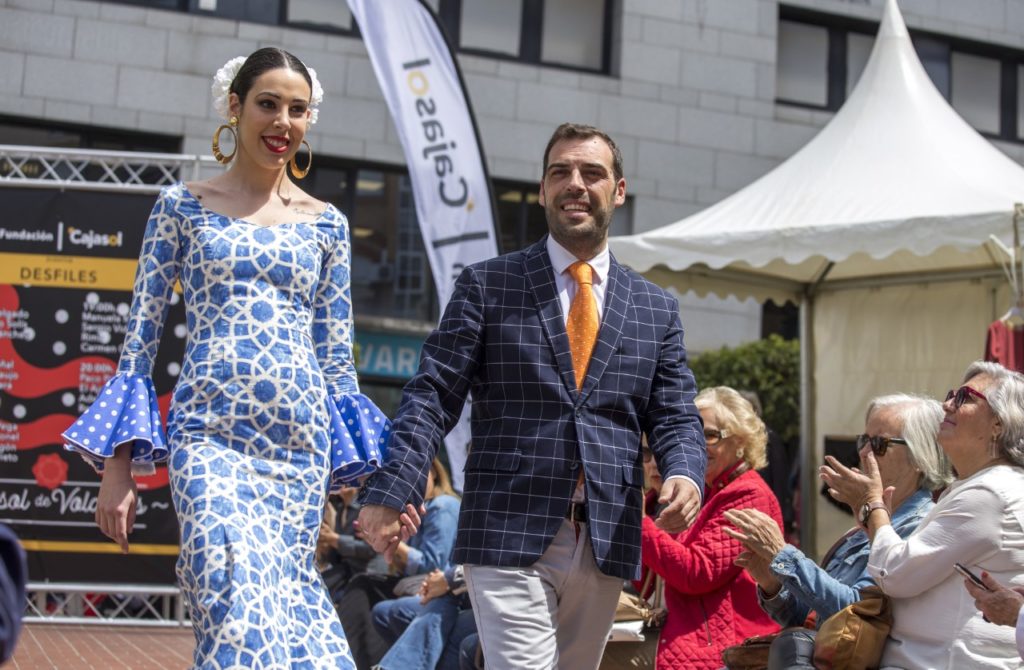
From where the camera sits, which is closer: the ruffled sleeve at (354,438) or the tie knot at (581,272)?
the ruffled sleeve at (354,438)

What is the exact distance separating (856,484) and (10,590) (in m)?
3.04

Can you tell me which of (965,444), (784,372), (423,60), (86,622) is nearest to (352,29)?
(784,372)

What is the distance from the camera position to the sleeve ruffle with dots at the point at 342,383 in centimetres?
371

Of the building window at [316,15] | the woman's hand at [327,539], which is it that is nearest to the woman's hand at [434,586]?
the woman's hand at [327,539]

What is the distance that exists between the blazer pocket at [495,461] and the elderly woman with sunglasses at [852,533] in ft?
3.57

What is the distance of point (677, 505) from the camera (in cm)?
359

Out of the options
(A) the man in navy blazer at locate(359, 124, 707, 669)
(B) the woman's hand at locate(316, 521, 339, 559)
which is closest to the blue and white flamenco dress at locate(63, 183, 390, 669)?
(A) the man in navy blazer at locate(359, 124, 707, 669)

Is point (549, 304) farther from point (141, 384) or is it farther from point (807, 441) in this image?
point (807, 441)

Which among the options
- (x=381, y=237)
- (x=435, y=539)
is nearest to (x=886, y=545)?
(x=435, y=539)

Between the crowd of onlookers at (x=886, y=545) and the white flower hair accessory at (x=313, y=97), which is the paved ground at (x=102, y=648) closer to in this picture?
the crowd of onlookers at (x=886, y=545)

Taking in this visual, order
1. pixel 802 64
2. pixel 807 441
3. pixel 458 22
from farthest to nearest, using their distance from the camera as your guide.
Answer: pixel 802 64
pixel 458 22
pixel 807 441

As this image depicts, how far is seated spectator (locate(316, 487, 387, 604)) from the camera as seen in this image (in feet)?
25.5

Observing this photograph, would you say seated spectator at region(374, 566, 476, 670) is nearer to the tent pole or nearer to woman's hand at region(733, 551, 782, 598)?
woman's hand at region(733, 551, 782, 598)

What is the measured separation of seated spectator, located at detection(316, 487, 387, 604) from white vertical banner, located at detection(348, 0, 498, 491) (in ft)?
3.41
